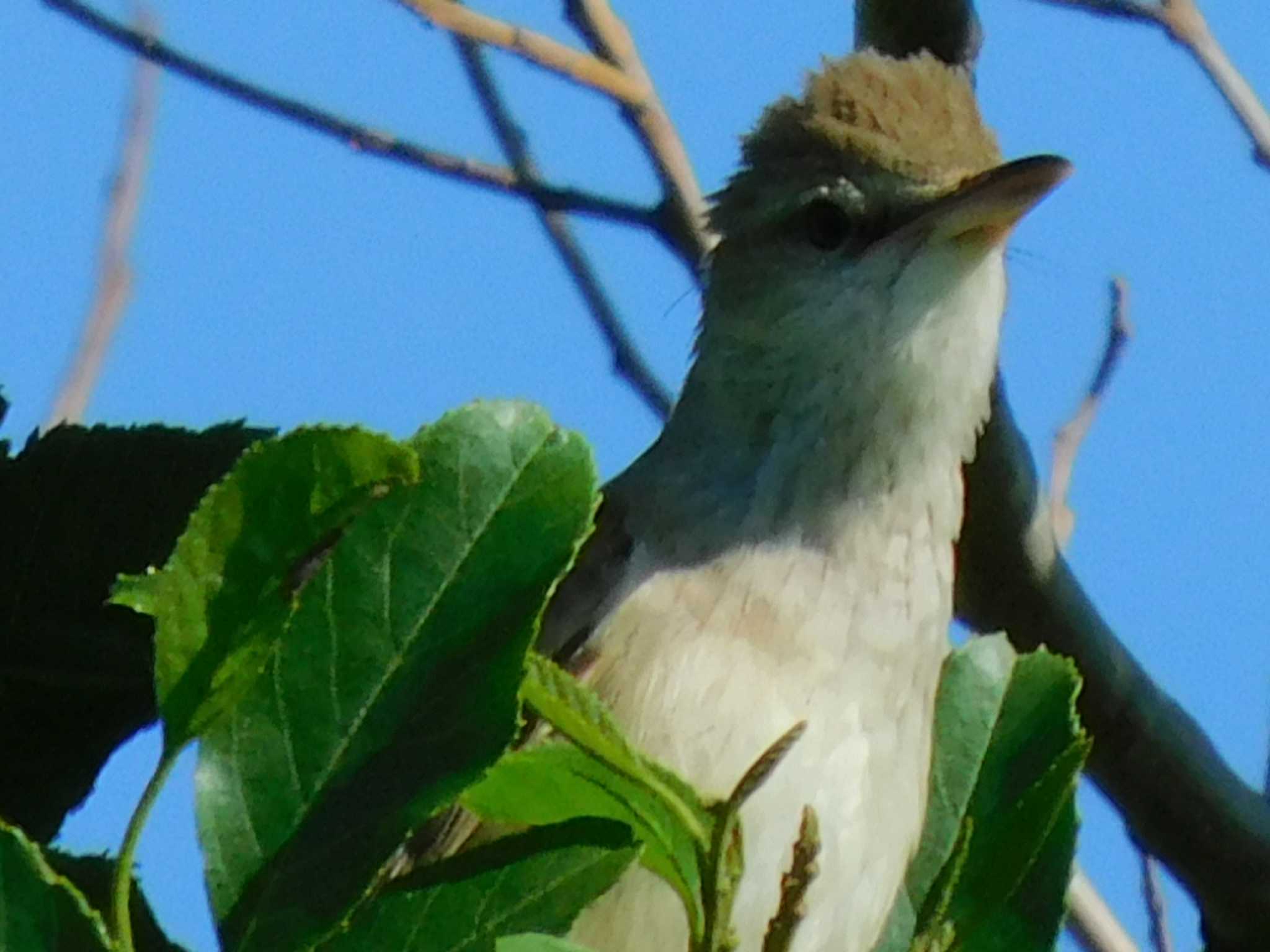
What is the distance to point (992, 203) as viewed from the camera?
9.21 ft

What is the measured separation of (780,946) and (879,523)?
1765 millimetres

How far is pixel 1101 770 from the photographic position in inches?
111

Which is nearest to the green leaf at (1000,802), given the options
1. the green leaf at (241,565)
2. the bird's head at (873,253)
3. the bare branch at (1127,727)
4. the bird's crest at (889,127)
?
the green leaf at (241,565)

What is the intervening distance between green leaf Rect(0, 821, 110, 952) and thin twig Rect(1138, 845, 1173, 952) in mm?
2455

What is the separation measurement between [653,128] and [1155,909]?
1492 mm

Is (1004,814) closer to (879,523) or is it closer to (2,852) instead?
(2,852)

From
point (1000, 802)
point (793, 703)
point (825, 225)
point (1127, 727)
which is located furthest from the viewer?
point (825, 225)

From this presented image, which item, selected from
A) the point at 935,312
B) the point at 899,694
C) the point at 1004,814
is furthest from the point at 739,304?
the point at 1004,814

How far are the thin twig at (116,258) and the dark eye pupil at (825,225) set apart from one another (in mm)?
1075

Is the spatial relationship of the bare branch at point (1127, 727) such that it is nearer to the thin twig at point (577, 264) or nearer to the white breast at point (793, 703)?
the white breast at point (793, 703)

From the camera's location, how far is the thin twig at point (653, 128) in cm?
306

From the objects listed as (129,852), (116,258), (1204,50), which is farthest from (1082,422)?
(129,852)

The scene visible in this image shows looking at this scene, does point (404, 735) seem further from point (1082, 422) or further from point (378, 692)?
point (1082, 422)

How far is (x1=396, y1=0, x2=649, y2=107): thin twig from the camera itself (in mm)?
2477
